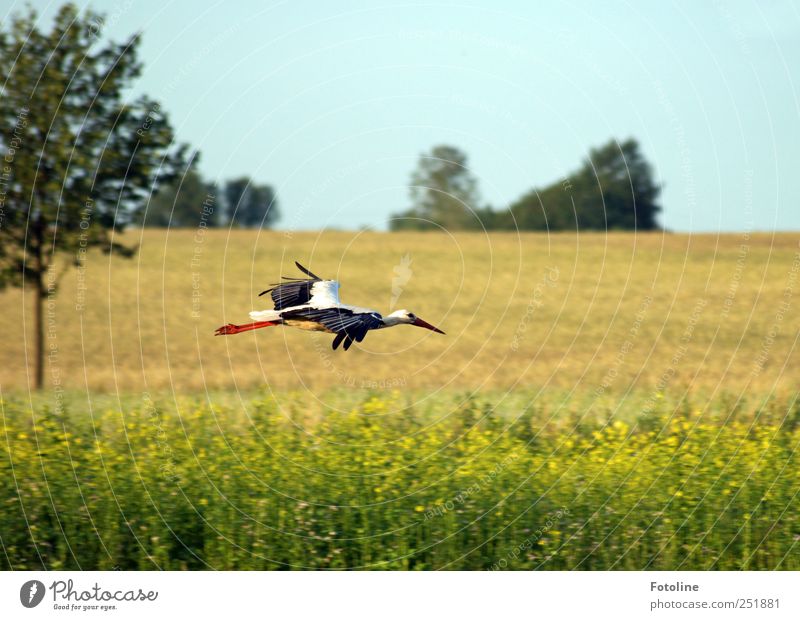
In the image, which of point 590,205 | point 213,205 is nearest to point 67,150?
point 213,205

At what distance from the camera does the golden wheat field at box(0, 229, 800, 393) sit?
2431 cm

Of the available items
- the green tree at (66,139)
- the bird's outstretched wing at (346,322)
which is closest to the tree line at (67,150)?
the green tree at (66,139)

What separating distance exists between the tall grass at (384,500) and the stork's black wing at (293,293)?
3.39 meters

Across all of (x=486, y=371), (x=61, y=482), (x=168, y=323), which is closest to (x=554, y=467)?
(x=61, y=482)

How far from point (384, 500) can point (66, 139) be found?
12491 millimetres

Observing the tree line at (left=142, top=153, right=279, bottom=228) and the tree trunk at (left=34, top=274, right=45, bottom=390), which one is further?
the tree line at (left=142, top=153, right=279, bottom=228)

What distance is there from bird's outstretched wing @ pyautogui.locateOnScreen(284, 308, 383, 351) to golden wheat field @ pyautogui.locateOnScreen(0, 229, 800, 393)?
386 inches

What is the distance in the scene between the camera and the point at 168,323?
101ft

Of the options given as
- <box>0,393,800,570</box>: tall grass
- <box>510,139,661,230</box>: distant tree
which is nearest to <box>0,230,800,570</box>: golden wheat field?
<box>0,393,800,570</box>: tall grass

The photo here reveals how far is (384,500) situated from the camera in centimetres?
1159

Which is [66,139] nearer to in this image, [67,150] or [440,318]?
[67,150]

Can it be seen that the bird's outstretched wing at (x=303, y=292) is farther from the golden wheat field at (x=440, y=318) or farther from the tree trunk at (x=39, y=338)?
the tree trunk at (x=39, y=338)

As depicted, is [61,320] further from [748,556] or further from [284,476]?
[748,556]

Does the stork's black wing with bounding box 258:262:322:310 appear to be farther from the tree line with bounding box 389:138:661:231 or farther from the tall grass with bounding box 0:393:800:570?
the tree line with bounding box 389:138:661:231
